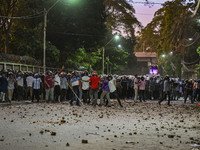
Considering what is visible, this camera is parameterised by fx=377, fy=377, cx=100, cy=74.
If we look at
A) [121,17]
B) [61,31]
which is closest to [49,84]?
[61,31]

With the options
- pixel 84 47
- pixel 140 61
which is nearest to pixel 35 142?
pixel 84 47

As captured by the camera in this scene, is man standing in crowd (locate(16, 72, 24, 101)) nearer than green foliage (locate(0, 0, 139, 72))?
Yes

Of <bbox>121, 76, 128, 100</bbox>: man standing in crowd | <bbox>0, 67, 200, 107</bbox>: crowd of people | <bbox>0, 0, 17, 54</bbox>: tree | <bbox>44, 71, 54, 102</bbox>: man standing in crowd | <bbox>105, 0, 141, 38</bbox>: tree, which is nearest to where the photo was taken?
<bbox>0, 67, 200, 107</bbox>: crowd of people

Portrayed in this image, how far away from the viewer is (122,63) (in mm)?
64062

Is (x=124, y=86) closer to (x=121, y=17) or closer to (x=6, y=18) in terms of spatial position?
(x=6, y=18)

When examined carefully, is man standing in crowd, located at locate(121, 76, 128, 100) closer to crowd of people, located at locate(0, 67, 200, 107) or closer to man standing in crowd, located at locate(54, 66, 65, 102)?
crowd of people, located at locate(0, 67, 200, 107)

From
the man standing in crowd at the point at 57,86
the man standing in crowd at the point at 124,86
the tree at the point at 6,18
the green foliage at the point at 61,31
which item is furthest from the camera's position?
the green foliage at the point at 61,31

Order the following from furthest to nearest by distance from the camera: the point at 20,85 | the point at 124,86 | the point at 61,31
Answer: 1. the point at 61,31
2. the point at 124,86
3. the point at 20,85

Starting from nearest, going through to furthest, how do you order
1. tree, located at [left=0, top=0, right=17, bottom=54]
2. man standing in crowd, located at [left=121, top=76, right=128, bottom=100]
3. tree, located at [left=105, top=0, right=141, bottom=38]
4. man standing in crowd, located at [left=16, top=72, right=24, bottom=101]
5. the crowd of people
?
the crowd of people < man standing in crowd, located at [left=16, top=72, right=24, bottom=101] < man standing in crowd, located at [left=121, top=76, right=128, bottom=100] < tree, located at [left=0, top=0, right=17, bottom=54] < tree, located at [left=105, top=0, right=141, bottom=38]

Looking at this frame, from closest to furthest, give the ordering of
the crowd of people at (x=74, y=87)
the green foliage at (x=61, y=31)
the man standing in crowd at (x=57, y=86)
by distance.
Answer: the crowd of people at (x=74, y=87)
the man standing in crowd at (x=57, y=86)
the green foliage at (x=61, y=31)

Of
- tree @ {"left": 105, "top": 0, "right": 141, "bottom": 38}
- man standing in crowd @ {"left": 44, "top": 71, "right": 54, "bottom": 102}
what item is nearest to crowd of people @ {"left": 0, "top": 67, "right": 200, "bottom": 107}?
man standing in crowd @ {"left": 44, "top": 71, "right": 54, "bottom": 102}

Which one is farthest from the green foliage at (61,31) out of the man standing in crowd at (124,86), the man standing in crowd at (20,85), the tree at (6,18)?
the man standing in crowd at (20,85)

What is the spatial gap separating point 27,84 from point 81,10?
60.8 feet

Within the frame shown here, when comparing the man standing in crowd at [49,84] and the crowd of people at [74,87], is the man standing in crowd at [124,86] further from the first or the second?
the man standing in crowd at [49,84]
